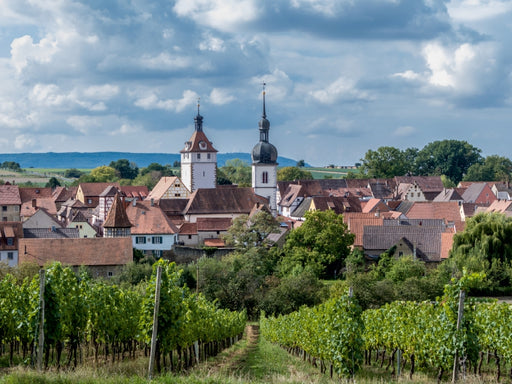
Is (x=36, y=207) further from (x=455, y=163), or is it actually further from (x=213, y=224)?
(x=455, y=163)

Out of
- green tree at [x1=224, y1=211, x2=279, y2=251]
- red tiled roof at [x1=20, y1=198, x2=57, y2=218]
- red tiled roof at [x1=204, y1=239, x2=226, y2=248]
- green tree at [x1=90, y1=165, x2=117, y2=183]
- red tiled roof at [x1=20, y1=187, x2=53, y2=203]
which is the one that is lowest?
red tiled roof at [x1=204, y1=239, x2=226, y2=248]

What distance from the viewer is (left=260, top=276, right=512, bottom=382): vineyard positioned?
19031mm

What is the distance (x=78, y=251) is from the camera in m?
55.8

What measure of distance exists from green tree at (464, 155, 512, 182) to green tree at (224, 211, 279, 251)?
107 m

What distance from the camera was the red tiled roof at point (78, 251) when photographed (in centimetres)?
5525

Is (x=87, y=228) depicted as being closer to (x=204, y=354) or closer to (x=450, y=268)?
(x=450, y=268)

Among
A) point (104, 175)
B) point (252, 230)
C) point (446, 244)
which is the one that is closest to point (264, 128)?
point (252, 230)

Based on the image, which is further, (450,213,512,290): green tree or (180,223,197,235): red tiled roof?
(180,223,197,235): red tiled roof

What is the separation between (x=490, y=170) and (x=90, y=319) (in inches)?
6090

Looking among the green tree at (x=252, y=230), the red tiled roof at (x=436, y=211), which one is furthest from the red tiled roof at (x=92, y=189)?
the green tree at (x=252, y=230)

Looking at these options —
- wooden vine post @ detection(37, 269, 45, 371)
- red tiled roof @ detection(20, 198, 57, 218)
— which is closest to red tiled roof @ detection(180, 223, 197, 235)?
red tiled roof @ detection(20, 198, 57, 218)

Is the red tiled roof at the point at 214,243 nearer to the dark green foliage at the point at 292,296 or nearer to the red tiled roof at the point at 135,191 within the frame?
the dark green foliage at the point at 292,296

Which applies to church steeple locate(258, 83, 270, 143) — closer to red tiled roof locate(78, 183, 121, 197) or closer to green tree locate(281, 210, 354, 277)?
red tiled roof locate(78, 183, 121, 197)

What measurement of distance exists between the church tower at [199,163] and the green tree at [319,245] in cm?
3627
